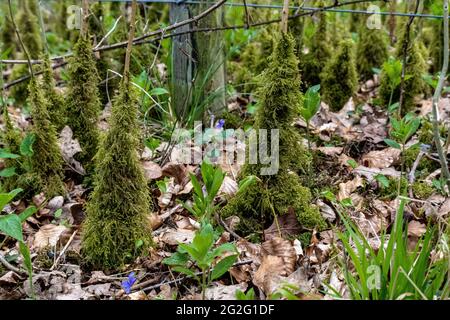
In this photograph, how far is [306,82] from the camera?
15.2 feet

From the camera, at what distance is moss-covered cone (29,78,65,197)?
10.5 ft

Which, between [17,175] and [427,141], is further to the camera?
[427,141]

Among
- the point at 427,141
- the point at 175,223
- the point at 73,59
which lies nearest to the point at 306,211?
the point at 175,223

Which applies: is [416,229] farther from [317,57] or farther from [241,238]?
[317,57]

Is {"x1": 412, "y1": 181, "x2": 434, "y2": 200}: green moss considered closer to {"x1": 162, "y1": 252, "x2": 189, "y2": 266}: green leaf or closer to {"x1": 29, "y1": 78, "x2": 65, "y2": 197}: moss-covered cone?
{"x1": 162, "y1": 252, "x2": 189, "y2": 266}: green leaf

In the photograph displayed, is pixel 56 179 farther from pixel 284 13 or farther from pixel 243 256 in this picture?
pixel 284 13

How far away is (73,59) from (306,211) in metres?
1.61

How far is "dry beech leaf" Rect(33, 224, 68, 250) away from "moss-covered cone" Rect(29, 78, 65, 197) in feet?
1.03

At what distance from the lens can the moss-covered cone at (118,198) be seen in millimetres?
2588

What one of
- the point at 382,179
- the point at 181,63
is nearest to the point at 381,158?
the point at 382,179

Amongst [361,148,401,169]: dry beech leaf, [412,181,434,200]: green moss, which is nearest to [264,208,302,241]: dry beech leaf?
[412,181,434,200]: green moss

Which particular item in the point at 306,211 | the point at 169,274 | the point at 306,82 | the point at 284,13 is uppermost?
the point at 284,13

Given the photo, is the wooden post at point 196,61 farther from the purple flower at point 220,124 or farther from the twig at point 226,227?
the twig at point 226,227

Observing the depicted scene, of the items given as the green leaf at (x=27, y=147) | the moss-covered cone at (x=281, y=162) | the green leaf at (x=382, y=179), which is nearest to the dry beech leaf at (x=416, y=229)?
the green leaf at (x=382, y=179)
